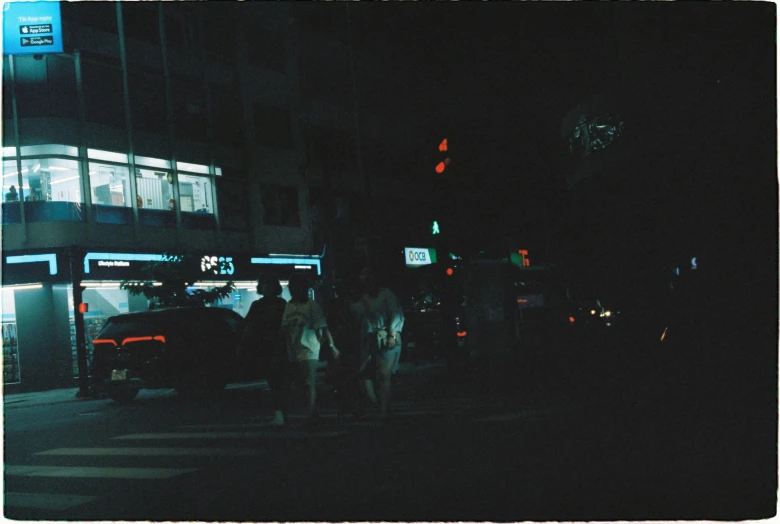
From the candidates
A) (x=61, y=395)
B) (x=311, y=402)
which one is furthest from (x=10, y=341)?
(x=311, y=402)

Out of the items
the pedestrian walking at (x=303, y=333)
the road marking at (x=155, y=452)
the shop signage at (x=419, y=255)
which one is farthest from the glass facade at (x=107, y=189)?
the pedestrian walking at (x=303, y=333)

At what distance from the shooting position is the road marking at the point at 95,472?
6973 millimetres

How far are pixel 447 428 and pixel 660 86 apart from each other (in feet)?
49.9

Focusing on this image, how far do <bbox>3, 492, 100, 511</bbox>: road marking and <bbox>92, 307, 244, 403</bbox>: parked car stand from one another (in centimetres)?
822

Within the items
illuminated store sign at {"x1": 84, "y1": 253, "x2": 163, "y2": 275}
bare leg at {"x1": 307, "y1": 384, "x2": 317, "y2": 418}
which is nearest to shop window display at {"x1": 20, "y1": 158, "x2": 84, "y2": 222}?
illuminated store sign at {"x1": 84, "y1": 253, "x2": 163, "y2": 275}

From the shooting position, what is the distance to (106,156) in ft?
86.0

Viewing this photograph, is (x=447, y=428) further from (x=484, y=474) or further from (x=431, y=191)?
(x=431, y=191)

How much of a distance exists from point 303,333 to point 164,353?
597 centimetres

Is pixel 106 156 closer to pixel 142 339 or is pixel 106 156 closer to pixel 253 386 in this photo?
pixel 253 386

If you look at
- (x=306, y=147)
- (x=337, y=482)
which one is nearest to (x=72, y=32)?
(x=306, y=147)

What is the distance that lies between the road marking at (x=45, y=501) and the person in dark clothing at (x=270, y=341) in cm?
386

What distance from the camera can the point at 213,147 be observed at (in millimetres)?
30375

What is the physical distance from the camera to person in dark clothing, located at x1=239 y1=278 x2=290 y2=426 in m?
9.98

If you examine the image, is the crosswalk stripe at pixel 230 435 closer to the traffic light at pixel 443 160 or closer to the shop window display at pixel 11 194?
the traffic light at pixel 443 160
